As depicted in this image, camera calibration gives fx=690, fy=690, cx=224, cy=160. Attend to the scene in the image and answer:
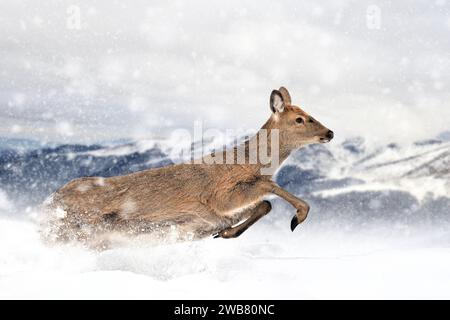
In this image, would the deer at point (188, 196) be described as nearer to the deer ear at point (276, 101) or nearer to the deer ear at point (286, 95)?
the deer ear at point (276, 101)

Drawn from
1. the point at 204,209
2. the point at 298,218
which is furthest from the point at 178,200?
the point at 298,218

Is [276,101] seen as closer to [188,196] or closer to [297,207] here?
[297,207]

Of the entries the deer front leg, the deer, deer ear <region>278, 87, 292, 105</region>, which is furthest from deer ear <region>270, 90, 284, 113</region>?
the deer front leg

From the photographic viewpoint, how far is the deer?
9922 millimetres

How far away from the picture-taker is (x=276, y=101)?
10227mm

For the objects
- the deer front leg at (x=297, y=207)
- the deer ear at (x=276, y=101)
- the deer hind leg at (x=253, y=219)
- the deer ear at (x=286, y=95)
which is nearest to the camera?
the deer front leg at (x=297, y=207)

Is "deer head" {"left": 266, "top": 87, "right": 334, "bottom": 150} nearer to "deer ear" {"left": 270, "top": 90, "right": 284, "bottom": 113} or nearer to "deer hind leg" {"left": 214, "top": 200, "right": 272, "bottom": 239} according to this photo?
"deer ear" {"left": 270, "top": 90, "right": 284, "bottom": 113}

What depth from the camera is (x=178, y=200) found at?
391 inches

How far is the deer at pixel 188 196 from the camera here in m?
9.92

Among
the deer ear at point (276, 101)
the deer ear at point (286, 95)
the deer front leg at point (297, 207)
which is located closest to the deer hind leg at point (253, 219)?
the deer front leg at point (297, 207)

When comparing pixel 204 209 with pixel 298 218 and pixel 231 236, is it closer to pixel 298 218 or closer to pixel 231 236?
pixel 231 236

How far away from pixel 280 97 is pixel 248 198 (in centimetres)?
158

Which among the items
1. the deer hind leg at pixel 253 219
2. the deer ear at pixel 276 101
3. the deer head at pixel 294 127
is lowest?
the deer hind leg at pixel 253 219

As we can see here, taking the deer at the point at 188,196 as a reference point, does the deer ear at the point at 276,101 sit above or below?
above
